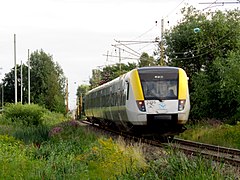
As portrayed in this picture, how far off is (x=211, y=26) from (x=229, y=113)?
25.5ft

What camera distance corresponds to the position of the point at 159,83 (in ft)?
74.8

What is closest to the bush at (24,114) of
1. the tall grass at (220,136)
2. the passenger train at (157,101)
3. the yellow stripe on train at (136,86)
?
the tall grass at (220,136)

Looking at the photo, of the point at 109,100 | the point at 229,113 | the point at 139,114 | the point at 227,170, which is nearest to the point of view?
the point at 227,170

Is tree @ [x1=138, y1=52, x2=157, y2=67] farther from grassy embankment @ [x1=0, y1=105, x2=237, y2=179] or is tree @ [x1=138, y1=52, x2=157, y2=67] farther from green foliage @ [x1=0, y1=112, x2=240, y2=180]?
green foliage @ [x1=0, y1=112, x2=240, y2=180]

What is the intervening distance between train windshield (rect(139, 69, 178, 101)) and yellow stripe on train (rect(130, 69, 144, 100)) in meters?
0.16

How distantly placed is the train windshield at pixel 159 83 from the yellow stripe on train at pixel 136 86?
0.54 ft

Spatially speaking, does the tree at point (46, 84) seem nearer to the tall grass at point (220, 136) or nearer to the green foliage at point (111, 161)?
the tall grass at point (220, 136)

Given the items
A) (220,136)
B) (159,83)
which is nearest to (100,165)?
(159,83)

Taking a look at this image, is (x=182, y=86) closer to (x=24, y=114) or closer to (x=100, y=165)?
(x=100, y=165)

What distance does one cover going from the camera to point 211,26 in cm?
4003

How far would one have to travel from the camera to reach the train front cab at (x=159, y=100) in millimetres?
22219

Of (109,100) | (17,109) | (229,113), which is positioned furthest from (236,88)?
(17,109)

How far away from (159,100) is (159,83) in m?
0.86

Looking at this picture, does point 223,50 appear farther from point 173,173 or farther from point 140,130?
point 173,173
